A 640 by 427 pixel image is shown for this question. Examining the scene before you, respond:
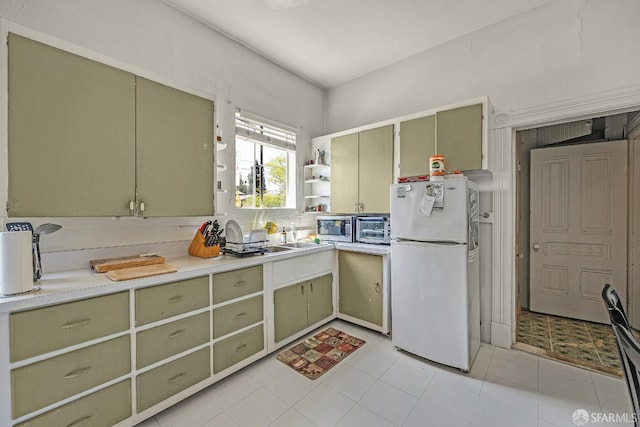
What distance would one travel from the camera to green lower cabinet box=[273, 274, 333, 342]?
7.66 feet

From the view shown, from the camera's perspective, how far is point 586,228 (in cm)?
296

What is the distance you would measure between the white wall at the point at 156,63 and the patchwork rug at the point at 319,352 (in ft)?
4.31

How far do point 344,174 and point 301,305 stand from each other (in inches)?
59.8

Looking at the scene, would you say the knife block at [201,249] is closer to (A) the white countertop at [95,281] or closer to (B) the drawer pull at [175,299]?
(A) the white countertop at [95,281]

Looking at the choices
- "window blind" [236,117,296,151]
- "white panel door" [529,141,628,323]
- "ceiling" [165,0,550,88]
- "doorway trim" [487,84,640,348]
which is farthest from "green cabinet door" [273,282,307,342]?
"white panel door" [529,141,628,323]

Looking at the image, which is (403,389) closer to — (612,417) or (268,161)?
(612,417)

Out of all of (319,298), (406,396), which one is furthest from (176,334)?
(406,396)

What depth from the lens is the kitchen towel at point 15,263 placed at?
1220 millimetres

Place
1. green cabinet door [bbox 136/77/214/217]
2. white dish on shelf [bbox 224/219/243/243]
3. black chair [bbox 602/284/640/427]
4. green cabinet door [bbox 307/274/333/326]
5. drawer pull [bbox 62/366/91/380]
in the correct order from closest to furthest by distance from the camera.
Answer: black chair [bbox 602/284/640/427], drawer pull [bbox 62/366/91/380], green cabinet door [bbox 136/77/214/217], white dish on shelf [bbox 224/219/243/243], green cabinet door [bbox 307/274/333/326]

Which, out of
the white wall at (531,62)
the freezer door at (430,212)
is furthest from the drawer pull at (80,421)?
the white wall at (531,62)

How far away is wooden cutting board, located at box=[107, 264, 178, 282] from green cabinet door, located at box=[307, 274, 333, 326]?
1305 millimetres

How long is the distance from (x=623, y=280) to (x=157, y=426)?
432 cm

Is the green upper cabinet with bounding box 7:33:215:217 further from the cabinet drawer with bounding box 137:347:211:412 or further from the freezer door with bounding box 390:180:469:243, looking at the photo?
the freezer door with bounding box 390:180:469:243

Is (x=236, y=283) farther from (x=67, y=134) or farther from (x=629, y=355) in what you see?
(x=629, y=355)
